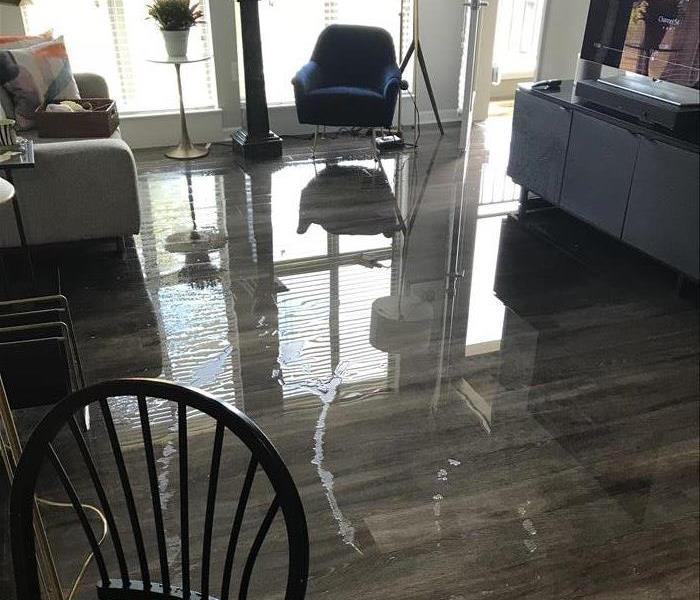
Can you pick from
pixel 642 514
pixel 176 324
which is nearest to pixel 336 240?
pixel 176 324

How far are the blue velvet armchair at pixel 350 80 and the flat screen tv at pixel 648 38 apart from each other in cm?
124

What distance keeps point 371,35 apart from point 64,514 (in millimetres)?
3685

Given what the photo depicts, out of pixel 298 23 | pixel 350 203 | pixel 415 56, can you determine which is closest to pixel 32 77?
pixel 350 203

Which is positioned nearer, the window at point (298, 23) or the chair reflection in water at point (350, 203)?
the chair reflection in water at point (350, 203)

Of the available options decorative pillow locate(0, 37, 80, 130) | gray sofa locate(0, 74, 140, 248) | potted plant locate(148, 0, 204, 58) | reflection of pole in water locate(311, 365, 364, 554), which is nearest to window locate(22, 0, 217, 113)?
potted plant locate(148, 0, 204, 58)

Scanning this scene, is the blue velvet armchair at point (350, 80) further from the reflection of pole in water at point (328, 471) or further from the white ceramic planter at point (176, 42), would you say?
the reflection of pole in water at point (328, 471)

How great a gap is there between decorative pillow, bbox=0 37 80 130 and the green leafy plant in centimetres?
67

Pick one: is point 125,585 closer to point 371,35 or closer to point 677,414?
point 677,414

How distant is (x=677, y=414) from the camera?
2156 millimetres

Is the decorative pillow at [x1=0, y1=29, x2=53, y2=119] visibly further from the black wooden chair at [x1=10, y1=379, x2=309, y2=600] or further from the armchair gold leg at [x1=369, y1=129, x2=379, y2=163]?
the black wooden chair at [x1=10, y1=379, x2=309, y2=600]

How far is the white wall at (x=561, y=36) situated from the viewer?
16.9 ft

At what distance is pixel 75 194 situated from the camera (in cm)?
289

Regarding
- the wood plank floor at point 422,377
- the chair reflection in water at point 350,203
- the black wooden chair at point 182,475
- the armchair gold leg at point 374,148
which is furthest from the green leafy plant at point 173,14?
the black wooden chair at point 182,475

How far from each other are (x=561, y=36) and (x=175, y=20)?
289 cm
